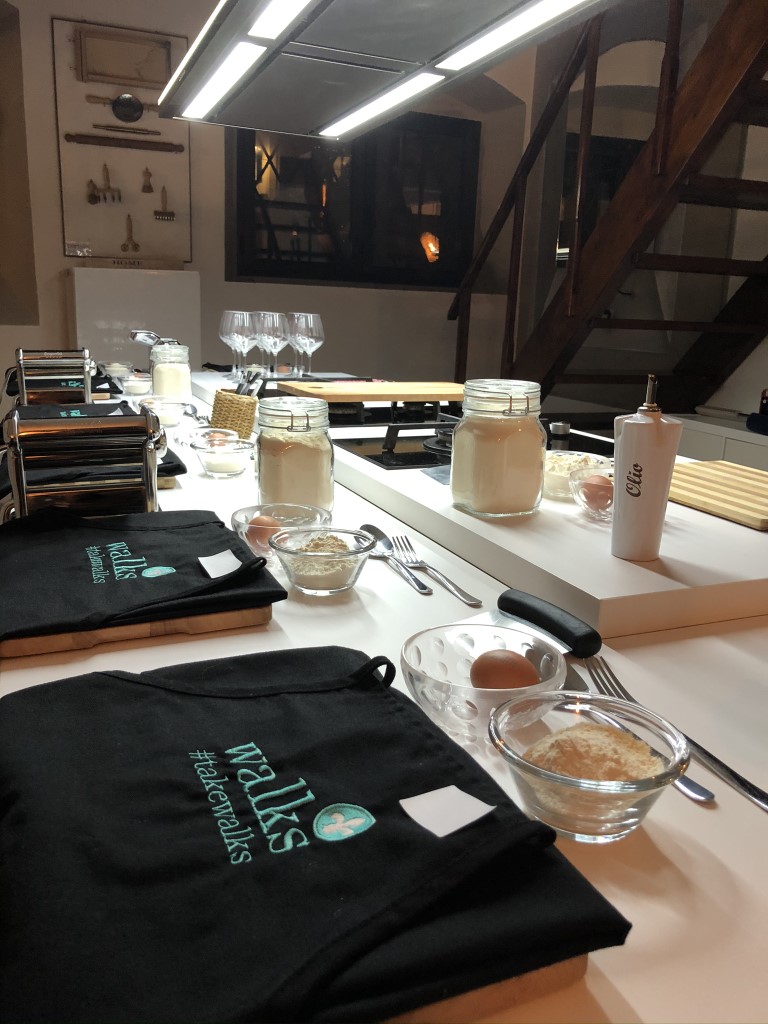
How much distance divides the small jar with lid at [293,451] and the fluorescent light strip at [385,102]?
4.02 ft

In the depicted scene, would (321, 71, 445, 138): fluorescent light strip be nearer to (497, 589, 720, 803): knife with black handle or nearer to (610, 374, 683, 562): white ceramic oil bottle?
(610, 374, 683, 562): white ceramic oil bottle

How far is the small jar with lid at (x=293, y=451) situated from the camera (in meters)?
1.23

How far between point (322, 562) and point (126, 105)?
4413 millimetres

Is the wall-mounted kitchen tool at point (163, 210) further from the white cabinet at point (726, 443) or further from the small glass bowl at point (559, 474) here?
the small glass bowl at point (559, 474)

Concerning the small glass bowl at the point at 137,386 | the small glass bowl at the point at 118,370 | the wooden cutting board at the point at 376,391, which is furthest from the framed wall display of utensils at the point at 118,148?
the wooden cutting board at the point at 376,391

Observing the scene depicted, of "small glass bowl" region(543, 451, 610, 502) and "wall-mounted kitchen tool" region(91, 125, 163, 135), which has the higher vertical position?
"wall-mounted kitchen tool" region(91, 125, 163, 135)

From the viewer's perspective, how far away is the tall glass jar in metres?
1.17

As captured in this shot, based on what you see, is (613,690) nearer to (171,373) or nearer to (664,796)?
(664,796)

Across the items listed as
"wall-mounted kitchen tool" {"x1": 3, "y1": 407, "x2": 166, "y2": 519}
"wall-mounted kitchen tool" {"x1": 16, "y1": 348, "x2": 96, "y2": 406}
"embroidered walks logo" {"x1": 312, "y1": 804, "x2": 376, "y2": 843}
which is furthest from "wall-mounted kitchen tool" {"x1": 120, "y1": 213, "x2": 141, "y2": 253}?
"embroidered walks logo" {"x1": 312, "y1": 804, "x2": 376, "y2": 843}

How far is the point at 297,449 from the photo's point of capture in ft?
4.09

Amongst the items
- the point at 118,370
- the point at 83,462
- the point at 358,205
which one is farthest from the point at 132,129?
the point at 83,462

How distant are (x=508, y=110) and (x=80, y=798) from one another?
19.0 feet

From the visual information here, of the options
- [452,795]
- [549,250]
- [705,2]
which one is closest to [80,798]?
[452,795]

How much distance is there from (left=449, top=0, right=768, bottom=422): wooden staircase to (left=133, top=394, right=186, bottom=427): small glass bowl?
179cm
